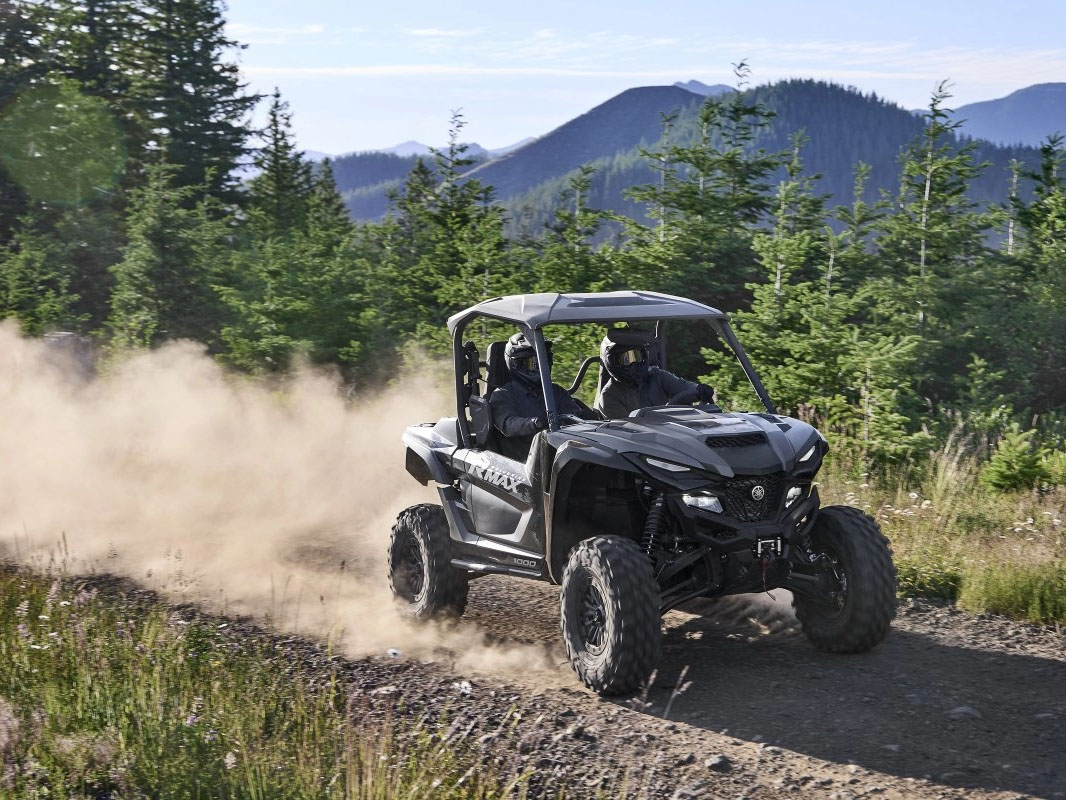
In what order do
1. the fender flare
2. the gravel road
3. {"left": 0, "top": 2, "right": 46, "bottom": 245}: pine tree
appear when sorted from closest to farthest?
the gravel road
the fender flare
{"left": 0, "top": 2, "right": 46, "bottom": 245}: pine tree

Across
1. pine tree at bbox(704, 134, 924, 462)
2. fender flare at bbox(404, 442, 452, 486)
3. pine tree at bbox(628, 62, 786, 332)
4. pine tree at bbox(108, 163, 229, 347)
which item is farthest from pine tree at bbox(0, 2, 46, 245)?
fender flare at bbox(404, 442, 452, 486)

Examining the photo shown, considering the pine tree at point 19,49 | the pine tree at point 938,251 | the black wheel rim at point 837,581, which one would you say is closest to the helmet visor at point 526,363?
the black wheel rim at point 837,581

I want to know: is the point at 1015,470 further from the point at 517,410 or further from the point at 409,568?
the point at 409,568

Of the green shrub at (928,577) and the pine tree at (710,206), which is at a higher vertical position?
the pine tree at (710,206)

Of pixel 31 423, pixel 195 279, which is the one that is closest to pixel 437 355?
pixel 31 423

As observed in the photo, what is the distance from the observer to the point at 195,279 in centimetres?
2470

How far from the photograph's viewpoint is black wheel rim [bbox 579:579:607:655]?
6.41 meters

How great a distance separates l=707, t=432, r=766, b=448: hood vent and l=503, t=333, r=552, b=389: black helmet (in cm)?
157

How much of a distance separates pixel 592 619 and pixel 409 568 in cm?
231

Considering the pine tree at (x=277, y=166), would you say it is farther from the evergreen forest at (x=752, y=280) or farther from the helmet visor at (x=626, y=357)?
the helmet visor at (x=626, y=357)

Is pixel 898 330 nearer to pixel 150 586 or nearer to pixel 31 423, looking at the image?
pixel 150 586

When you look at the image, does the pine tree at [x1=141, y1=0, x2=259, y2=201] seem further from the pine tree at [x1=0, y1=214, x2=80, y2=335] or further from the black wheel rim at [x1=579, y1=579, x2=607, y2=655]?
the black wheel rim at [x1=579, y1=579, x2=607, y2=655]

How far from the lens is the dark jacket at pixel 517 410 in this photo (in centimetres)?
752

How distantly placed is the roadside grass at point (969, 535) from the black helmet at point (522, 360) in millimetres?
3302
